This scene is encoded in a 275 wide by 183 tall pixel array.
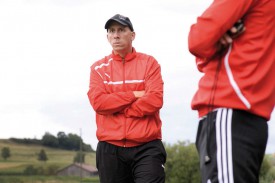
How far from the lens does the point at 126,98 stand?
7.16 meters

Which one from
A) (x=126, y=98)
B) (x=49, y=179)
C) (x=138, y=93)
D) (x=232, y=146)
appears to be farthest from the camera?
(x=49, y=179)

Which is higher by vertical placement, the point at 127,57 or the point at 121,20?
the point at 121,20

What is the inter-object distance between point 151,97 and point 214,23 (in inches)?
128

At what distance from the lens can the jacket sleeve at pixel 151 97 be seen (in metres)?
7.06

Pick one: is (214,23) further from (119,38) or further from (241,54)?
(119,38)

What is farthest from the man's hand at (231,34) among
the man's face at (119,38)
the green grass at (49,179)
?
the green grass at (49,179)

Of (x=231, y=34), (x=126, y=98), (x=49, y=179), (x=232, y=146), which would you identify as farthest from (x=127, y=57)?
(x=49, y=179)

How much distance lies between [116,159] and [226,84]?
334 centimetres

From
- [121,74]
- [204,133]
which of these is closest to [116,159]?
[121,74]

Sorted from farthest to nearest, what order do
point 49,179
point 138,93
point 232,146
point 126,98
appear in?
point 49,179, point 138,93, point 126,98, point 232,146

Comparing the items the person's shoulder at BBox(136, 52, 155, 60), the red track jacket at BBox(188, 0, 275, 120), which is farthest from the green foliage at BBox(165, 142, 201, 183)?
the red track jacket at BBox(188, 0, 275, 120)

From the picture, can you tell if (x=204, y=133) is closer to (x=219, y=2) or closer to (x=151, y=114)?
(x=219, y=2)

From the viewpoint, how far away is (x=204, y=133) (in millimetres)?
4043

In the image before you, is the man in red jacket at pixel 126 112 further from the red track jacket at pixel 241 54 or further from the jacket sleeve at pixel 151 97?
the red track jacket at pixel 241 54
